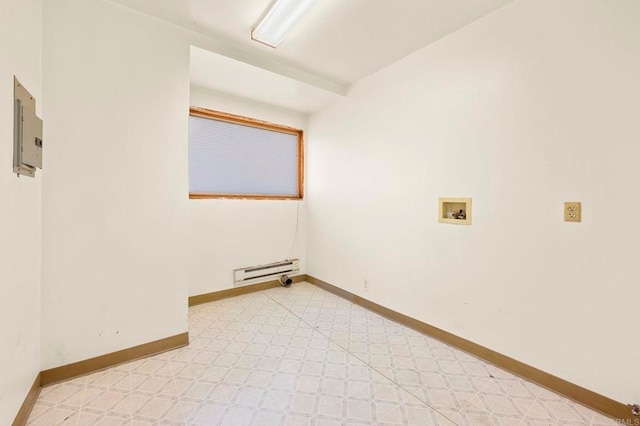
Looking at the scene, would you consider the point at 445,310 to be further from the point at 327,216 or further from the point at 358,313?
the point at 327,216

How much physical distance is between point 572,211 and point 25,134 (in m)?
3.04

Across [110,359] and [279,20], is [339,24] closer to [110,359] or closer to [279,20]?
[279,20]

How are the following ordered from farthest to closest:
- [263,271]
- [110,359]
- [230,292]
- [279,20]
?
[263,271] < [230,292] < [279,20] < [110,359]

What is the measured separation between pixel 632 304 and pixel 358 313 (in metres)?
1.97

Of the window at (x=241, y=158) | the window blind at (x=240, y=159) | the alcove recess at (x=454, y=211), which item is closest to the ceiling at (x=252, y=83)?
the window at (x=241, y=158)

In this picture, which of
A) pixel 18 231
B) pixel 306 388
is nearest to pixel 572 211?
pixel 306 388

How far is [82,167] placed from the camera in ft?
5.70

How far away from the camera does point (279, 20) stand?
1944 millimetres

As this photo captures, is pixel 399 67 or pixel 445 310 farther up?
pixel 399 67

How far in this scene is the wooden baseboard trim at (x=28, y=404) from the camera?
131cm

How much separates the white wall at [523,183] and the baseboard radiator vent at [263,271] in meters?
1.38

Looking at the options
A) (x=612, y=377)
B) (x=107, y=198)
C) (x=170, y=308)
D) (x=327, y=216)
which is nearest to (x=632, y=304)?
(x=612, y=377)

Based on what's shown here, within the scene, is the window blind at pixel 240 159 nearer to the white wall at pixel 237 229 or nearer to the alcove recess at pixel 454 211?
→ the white wall at pixel 237 229

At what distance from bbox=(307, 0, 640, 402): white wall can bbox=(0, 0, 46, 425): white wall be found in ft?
8.43
